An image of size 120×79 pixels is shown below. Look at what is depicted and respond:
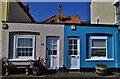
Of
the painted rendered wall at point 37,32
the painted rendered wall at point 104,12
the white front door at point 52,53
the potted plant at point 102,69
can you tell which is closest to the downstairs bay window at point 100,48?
→ the potted plant at point 102,69

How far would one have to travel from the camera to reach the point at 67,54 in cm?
1552

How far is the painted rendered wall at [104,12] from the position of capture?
1936 cm

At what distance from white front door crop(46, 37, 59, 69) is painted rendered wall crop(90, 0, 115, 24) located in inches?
237

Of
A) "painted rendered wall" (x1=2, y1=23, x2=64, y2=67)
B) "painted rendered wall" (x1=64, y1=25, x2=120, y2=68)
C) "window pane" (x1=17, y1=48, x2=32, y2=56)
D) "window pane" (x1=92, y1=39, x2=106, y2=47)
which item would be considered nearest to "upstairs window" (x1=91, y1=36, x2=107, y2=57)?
"window pane" (x1=92, y1=39, x2=106, y2=47)

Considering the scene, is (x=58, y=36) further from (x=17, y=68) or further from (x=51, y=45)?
(x=17, y=68)

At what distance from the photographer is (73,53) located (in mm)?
15695

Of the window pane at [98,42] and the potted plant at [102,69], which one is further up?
the window pane at [98,42]

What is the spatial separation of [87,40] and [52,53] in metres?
2.57

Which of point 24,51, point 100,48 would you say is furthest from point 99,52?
point 24,51

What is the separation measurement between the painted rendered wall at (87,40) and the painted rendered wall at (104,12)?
355 cm

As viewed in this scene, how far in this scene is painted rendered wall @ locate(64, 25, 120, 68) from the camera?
15.5 metres

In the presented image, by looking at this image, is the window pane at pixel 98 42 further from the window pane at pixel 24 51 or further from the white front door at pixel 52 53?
the window pane at pixel 24 51

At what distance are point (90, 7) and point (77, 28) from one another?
7.74 metres

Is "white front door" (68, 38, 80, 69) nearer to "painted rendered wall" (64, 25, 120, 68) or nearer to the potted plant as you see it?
"painted rendered wall" (64, 25, 120, 68)
